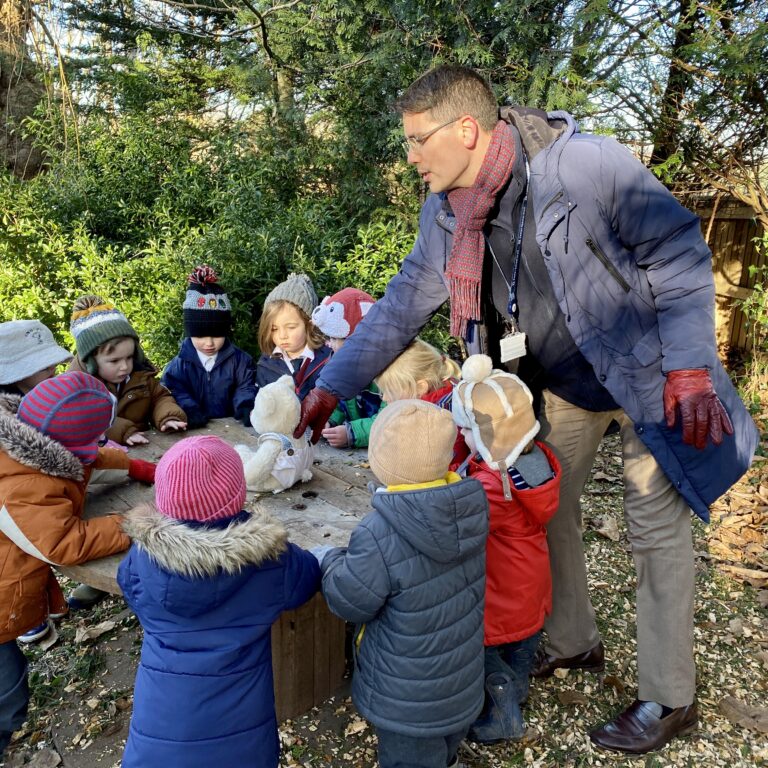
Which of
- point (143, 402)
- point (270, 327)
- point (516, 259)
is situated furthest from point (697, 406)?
point (143, 402)

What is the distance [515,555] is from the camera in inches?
91.2

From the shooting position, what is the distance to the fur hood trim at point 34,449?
2.15 m

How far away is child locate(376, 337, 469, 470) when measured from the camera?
112 inches

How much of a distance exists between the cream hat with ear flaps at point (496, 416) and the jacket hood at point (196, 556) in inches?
29.0

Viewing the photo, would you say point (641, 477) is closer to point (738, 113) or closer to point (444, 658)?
point (444, 658)

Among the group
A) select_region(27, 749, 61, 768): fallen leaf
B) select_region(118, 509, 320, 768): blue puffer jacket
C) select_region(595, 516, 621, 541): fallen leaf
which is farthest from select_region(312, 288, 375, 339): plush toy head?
select_region(27, 749, 61, 768): fallen leaf

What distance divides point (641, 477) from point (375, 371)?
1.18 meters

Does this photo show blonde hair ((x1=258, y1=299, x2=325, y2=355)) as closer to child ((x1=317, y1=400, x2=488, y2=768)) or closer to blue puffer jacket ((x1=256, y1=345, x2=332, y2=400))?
blue puffer jacket ((x1=256, y1=345, x2=332, y2=400))

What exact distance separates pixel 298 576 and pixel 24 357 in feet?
5.72

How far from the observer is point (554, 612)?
2879 mm

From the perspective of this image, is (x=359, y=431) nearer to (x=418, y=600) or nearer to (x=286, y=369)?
(x=286, y=369)

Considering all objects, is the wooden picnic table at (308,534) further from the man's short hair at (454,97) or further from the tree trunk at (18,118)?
the tree trunk at (18,118)

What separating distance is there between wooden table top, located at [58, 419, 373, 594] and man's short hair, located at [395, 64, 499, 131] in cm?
149

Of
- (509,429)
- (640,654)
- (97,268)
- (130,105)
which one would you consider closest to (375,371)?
(509,429)
